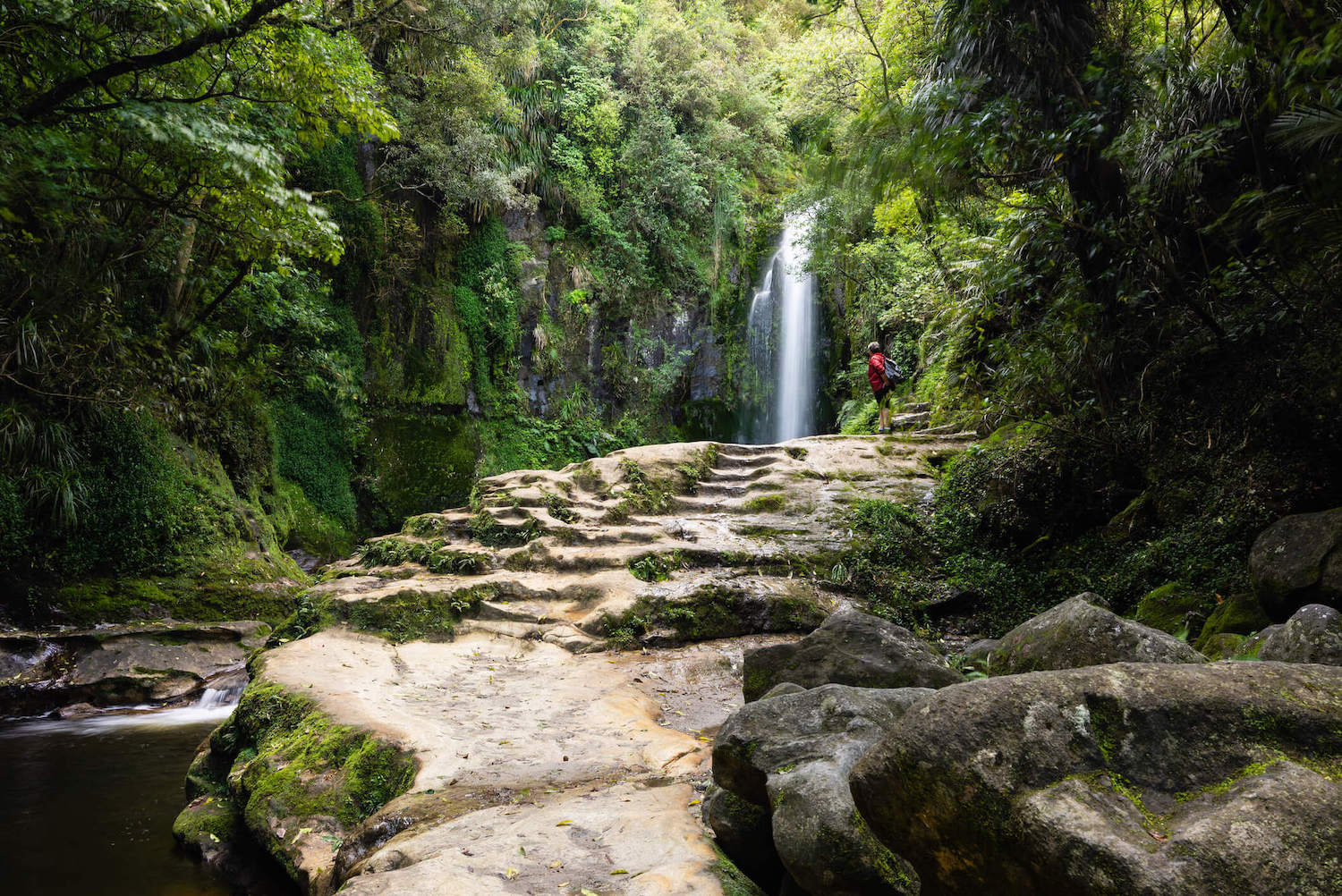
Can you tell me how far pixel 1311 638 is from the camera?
2555 millimetres

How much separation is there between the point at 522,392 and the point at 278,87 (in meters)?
9.70

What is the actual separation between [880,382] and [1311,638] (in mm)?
9393

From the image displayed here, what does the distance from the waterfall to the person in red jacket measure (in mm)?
6367

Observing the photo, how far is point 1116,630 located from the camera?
2896 millimetres

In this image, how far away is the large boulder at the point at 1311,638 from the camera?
246 cm

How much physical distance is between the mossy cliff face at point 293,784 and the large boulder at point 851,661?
1964mm

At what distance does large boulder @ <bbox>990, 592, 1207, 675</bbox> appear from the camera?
2.76 m

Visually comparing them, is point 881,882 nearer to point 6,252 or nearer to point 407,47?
point 6,252

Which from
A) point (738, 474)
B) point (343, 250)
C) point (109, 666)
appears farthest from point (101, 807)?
point (738, 474)

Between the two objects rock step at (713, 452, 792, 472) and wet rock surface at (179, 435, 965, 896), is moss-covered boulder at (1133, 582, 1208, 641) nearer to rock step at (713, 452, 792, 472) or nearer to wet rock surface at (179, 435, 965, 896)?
wet rock surface at (179, 435, 965, 896)

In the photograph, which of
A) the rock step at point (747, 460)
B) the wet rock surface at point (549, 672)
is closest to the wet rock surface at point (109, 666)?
the wet rock surface at point (549, 672)

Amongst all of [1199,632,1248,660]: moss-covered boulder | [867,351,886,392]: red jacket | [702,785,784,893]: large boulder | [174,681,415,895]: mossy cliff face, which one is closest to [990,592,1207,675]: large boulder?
[1199,632,1248,660]: moss-covered boulder

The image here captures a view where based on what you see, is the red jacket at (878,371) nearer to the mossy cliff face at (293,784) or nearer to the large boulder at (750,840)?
the mossy cliff face at (293,784)

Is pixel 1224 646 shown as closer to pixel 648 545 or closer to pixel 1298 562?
pixel 1298 562
